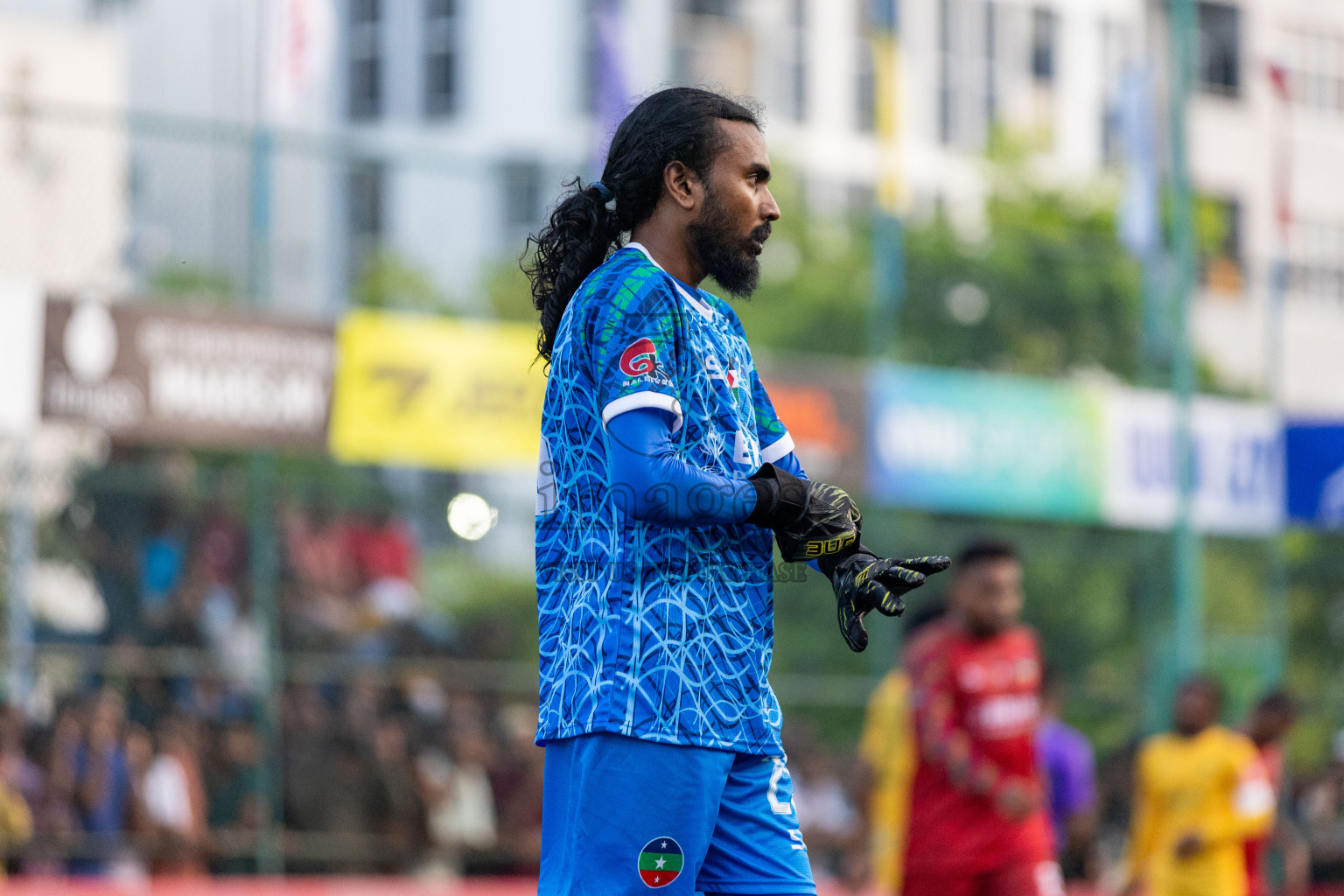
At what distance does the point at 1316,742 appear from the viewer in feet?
78.0

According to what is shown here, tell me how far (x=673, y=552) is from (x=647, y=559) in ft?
0.15

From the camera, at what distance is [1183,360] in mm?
15344

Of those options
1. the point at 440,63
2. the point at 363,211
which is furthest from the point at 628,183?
the point at 440,63

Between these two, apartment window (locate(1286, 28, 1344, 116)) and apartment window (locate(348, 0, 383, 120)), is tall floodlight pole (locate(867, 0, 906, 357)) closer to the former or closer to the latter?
apartment window (locate(348, 0, 383, 120))

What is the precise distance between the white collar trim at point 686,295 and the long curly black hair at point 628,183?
0.10 m

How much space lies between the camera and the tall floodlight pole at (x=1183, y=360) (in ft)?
49.6

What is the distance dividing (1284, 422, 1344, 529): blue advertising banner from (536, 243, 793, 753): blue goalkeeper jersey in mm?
12894

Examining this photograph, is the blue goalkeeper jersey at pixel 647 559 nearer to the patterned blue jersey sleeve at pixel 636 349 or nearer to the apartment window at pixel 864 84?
the patterned blue jersey sleeve at pixel 636 349

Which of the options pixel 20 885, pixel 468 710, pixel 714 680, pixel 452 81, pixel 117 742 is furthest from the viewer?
pixel 452 81

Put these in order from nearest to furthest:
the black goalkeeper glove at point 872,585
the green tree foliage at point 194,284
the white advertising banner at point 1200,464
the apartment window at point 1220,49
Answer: the black goalkeeper glove at point 872,585, the green tree foliage at point 194,284, the white advertising banner at point 1200,464, the apartment window at point 1220,49

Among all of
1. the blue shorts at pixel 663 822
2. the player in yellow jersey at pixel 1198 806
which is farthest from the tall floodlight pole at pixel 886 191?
the blue shorts at pixel 663 822

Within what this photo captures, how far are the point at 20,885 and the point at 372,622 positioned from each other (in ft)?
15.7

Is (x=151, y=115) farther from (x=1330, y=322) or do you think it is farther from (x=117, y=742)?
(x=1330, y=322)

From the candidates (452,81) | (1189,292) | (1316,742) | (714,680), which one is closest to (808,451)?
(1189,292)
